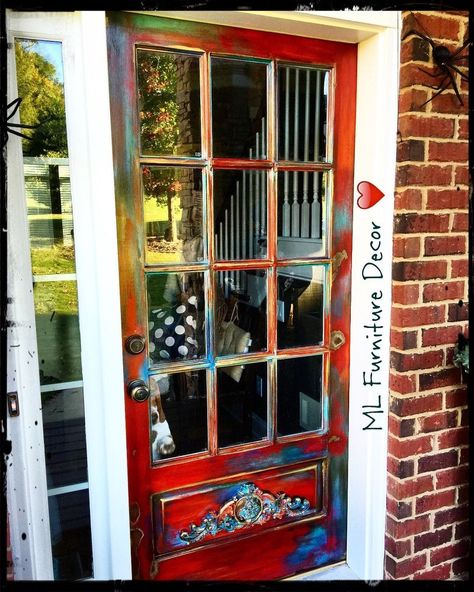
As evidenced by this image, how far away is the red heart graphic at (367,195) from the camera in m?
1.71

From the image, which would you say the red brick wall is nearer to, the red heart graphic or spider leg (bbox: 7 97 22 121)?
the red heart graphic

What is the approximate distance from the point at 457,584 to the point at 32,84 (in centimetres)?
257

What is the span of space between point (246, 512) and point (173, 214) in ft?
4.02

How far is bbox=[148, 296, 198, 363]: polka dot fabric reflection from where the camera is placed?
160cm

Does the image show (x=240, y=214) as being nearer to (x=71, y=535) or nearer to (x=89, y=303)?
(x=89, y=303)

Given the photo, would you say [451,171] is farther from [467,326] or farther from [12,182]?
[12,182]

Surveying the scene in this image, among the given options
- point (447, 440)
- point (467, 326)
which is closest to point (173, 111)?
point (467, 326)

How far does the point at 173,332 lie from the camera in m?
1.63

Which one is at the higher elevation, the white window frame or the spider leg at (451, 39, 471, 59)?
the spider leg at (451, 39, 471, 59)

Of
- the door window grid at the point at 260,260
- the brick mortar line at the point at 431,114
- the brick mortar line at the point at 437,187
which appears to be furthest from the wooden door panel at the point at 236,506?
the brick mortar line at the point at 431,114

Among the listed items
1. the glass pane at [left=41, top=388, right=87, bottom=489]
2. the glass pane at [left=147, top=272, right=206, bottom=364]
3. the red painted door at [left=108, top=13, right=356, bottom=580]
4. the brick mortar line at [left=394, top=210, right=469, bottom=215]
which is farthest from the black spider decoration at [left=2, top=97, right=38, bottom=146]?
the brick mortar line at [left=394, top=210, right=469, bottom=215]

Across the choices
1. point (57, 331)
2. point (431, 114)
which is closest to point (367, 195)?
point (431, 114)

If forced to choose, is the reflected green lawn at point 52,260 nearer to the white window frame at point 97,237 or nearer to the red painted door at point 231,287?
the white window frame at point 97,237

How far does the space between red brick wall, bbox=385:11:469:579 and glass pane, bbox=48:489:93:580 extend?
3.95ft
